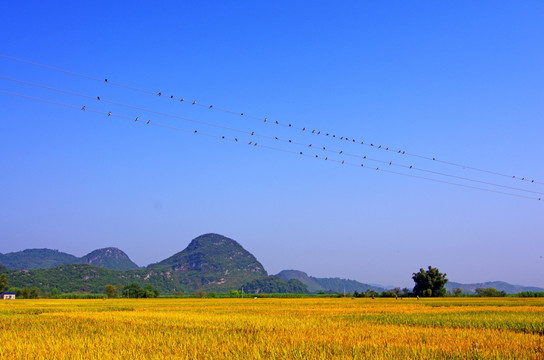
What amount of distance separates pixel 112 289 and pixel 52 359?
15600 centimetres

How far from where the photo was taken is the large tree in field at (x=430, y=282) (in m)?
120

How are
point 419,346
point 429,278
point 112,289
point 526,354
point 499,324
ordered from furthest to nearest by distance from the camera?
point 112,289, point 429,278, point 499,324, point 419,346, point 526,354

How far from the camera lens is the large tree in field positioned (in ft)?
393

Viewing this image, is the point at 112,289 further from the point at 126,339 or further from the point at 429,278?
the point at 126,339

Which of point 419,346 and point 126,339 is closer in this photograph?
point 419,346

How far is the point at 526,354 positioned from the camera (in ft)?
49.3

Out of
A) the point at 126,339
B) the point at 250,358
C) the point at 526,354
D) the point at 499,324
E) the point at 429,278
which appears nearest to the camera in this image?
the point at 250,358

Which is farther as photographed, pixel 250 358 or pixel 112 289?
pixel 112 289

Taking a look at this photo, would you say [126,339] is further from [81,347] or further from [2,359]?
[2,359]

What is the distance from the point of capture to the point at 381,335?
20750mm

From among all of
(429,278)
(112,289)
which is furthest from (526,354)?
(112,289)

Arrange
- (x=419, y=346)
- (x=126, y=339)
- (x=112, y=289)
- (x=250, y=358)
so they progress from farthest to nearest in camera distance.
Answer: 1. (x=112, y=289)
2. (x=126, y=339)
3. (x=419, y=346)
4. (x=250, y=358)

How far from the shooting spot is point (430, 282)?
120m

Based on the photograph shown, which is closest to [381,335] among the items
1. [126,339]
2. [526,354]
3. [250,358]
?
[526,354]
